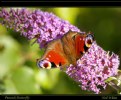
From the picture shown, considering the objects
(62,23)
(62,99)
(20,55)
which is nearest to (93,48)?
(62,23)

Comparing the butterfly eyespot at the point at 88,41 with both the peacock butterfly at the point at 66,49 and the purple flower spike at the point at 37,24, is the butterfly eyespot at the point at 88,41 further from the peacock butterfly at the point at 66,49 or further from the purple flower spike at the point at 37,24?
the purple flower spike at the point at 37,24

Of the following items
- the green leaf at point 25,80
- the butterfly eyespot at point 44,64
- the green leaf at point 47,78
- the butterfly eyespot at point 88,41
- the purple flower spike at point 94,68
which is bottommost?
the butterfly eyespot at point 44,64

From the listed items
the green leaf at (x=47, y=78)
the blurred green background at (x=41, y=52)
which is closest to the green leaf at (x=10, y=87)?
the blurred green background at (x=41, y=52)

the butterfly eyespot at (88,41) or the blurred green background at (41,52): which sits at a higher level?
the blurred green background at (41,52)

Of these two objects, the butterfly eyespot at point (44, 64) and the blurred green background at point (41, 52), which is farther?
the blurred green background at point (41, 52)

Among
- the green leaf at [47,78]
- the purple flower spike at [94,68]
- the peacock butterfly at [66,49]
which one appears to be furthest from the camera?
the green leaf at [47,78]
